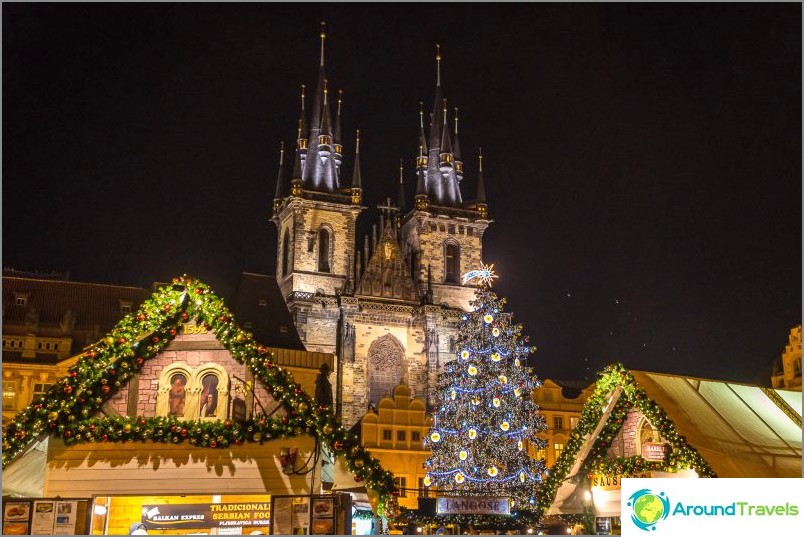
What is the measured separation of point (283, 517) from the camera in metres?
12.1

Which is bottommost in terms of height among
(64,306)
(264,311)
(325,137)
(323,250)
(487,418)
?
(487,418)

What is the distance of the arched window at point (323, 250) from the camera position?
2015 inches

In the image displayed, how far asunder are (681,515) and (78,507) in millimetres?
7517

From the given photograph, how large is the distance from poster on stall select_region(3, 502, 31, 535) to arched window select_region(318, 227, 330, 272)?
128 feet

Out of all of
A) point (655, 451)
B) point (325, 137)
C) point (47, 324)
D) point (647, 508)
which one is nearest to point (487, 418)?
point (655, 451)

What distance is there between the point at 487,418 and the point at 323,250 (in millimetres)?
26284

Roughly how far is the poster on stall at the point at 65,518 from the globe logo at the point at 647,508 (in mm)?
6927

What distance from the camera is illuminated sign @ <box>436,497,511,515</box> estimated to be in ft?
59.6

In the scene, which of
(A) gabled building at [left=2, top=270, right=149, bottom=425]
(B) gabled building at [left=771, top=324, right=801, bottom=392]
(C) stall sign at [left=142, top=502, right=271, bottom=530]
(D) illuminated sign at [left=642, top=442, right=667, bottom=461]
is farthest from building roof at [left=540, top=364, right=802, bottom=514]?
(B) gabled building at [left=771, top=324, right=801, bottom=392]

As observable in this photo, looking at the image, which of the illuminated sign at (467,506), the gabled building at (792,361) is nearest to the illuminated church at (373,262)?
the gabled building at (792,361)

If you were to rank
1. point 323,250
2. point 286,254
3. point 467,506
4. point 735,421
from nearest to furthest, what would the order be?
1. point 735,421
2. point 467,506
3. point 323,250
4. point 286,254

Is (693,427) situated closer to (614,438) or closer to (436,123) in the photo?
(614,438)

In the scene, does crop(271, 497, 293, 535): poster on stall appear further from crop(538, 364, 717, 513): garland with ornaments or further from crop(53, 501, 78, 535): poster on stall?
crop(538, 364, 717, 513): garland with ornaments

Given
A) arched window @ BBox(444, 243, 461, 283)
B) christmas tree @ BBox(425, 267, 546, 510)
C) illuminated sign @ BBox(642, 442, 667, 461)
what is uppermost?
arched window @ BBox(444, 243, 461, 283)
